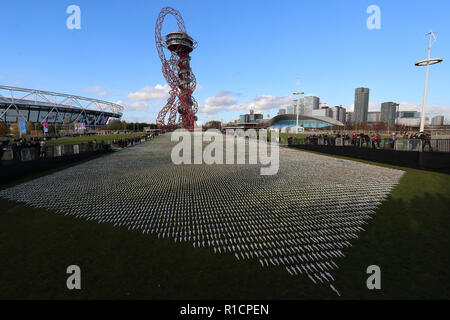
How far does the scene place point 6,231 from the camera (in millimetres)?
4473

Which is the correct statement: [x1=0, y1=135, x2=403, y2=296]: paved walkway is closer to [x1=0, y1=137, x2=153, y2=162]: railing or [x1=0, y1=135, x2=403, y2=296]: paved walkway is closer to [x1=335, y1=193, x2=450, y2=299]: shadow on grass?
[x1=335, y1=193, x2=450, y2=299]: shadow on grass

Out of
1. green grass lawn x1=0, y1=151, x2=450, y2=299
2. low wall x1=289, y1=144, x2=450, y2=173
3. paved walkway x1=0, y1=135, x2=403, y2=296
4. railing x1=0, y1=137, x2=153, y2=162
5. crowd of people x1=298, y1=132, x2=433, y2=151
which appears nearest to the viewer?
green grass lawn x1=0, y1=151, x2=450, y2=299

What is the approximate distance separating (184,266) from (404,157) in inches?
548

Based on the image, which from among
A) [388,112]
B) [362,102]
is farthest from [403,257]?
[388,112]

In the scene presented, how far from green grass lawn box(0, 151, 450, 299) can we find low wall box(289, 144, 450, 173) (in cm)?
714

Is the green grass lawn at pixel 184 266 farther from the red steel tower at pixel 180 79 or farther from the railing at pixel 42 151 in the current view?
the red steel tower at pixel 180 79

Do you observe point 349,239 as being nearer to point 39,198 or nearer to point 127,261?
point 127,261

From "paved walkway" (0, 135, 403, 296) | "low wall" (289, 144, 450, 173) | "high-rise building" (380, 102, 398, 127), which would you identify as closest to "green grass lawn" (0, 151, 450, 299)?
"paved walkway" (0, 135, 403, 296)

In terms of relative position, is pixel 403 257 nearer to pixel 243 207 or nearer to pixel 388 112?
pixel 243 207

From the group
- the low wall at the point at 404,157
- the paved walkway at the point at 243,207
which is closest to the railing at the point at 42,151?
the paved walkway at the point at 243,207

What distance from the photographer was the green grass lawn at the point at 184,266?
2.69 metres

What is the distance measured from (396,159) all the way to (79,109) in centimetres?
14834

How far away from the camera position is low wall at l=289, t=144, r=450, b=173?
9.84 meters
